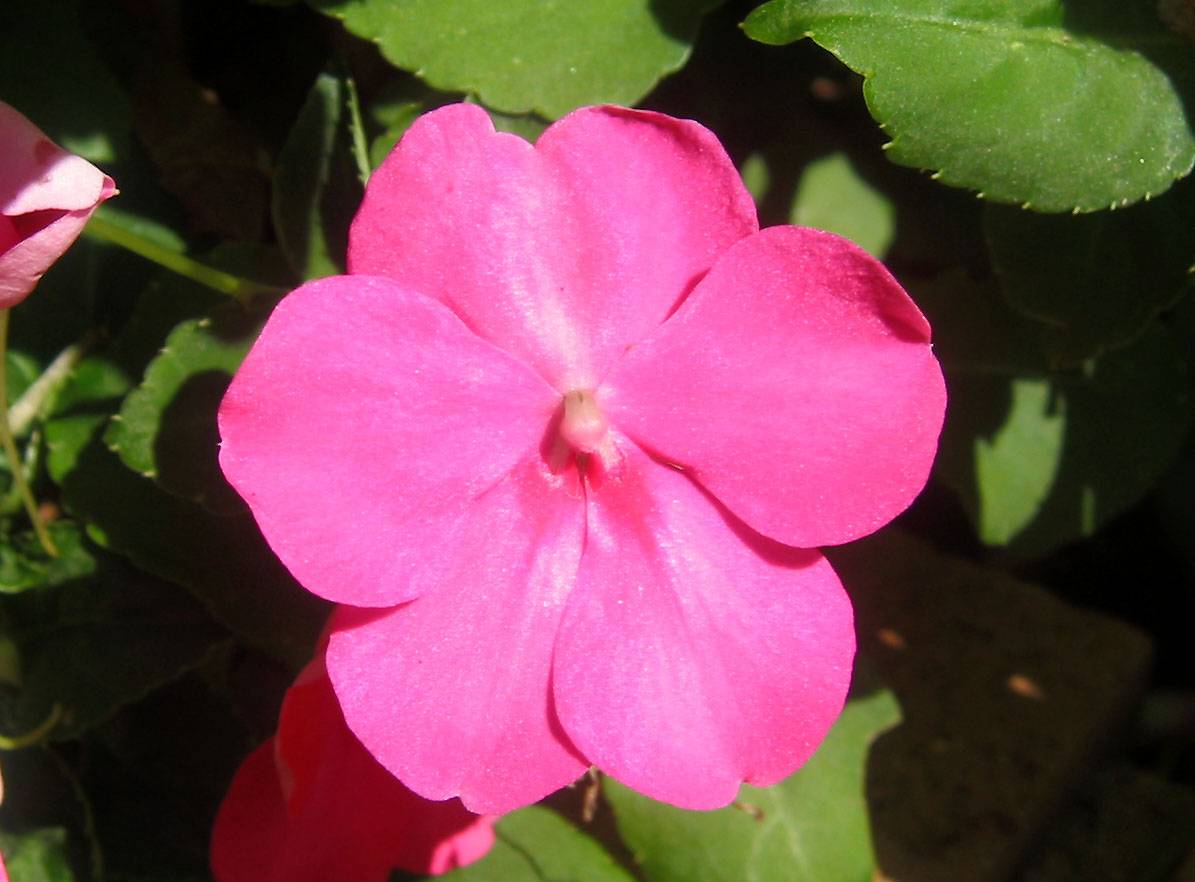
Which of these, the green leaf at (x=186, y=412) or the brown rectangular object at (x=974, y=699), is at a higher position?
the green leaf at (x=186, y=412)

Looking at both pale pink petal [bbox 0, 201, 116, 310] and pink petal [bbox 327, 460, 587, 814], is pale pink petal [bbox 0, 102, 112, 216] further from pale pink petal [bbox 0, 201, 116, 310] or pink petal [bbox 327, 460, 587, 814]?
pink petal [bbox 327, 460, 587, 814]

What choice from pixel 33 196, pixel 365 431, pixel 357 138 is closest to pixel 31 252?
pixel 33 196

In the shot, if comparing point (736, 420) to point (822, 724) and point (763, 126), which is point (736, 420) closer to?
point (822, 724)

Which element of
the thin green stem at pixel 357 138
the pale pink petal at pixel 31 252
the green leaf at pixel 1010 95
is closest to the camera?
the pale pink petal at pixel 31 252

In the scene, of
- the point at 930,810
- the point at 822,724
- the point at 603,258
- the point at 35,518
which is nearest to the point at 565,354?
the point at 603,258

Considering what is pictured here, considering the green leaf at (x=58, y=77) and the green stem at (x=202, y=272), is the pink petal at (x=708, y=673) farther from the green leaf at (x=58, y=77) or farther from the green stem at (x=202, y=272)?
the green leaf at (x=58, y=77)

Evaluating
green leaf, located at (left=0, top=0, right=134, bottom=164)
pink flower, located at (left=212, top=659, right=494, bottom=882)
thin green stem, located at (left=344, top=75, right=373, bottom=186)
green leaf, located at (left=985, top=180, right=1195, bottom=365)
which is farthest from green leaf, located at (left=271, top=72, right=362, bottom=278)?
green leaf, located at (left=985, top=180, right=1195, bottom=365)

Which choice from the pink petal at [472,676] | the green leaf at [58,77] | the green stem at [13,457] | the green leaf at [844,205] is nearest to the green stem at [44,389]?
the green stem at [13,457]
